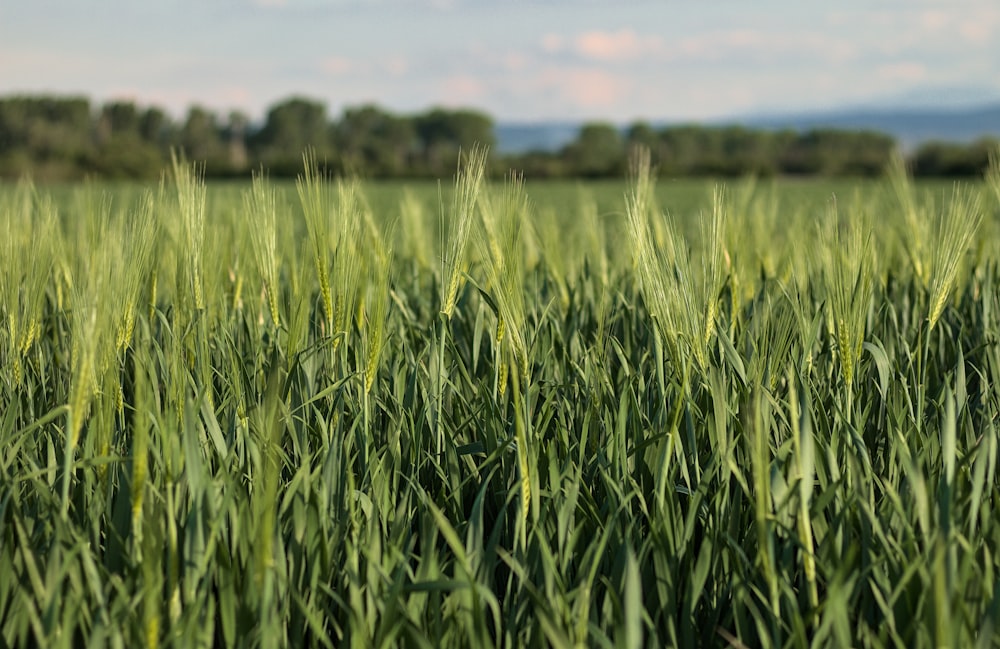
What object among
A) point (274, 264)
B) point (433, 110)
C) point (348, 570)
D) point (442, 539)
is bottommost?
point (442, 539)

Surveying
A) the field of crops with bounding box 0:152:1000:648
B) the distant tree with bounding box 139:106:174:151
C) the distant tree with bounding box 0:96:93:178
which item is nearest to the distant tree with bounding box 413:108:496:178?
the distant tree with bounding box 139:106:174:151

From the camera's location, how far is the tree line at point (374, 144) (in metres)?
54.1

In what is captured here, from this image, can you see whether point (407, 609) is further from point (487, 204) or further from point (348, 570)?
point (487, 204)

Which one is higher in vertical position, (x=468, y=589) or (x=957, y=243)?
(x=957, y=243)

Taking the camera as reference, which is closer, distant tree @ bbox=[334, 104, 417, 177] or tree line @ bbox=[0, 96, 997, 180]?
tree line @ bbox=[0, 96, 997, 180]

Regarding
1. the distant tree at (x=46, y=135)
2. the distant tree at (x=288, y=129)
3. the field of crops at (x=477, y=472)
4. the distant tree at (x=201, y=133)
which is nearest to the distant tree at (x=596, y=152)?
the distant tree at (x=288, y=129)

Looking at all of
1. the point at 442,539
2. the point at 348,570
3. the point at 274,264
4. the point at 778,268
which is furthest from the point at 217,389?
the point at 778,268

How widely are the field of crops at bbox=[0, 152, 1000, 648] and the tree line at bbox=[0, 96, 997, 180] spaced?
37880mm

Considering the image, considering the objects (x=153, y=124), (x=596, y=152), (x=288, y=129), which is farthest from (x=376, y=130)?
(x=596, y=152)

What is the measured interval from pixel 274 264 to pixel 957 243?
1.75 meters

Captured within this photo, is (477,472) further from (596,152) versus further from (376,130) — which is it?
(376,130)

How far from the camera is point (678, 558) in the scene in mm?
1454

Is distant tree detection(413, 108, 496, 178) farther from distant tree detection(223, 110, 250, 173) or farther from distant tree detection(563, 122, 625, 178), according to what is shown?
distant tree detection(223, 110, 250, 173)

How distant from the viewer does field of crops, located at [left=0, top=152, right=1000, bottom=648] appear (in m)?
1.28
